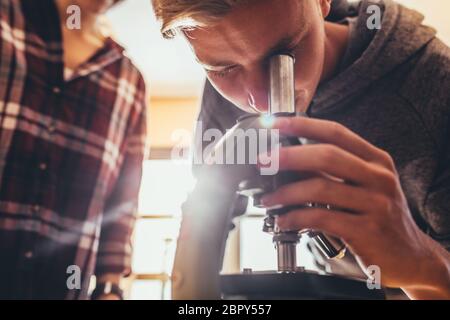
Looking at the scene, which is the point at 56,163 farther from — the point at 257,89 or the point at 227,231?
the point at 227,231

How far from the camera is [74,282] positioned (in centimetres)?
78

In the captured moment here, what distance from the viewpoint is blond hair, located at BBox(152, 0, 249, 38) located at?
1.55 ft

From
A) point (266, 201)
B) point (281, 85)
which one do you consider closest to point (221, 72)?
point (281, 85)

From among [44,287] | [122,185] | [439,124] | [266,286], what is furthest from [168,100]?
[266,286]

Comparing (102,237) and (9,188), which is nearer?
(9,188)

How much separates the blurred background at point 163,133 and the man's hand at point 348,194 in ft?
5.31

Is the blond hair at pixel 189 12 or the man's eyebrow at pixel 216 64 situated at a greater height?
the blond hair at pixel 189 12

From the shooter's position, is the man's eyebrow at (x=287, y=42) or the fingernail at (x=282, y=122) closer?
the fingernail at (x=282, y=122)

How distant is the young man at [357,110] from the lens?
13.0 inches

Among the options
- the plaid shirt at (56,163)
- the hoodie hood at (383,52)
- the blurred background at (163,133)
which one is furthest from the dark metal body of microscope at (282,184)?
the blurred background at (163,133)

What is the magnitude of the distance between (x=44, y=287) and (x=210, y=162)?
537 mm

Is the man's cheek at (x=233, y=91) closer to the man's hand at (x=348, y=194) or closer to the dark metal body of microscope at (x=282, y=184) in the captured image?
the dark metal body of microscope at (x=282, y=184)
